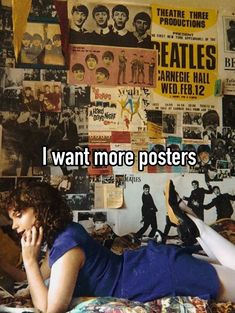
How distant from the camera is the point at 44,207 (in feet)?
4.09

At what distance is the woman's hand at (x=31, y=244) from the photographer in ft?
3.99

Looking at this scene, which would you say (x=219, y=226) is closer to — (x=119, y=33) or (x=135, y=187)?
(x=135, y=187)

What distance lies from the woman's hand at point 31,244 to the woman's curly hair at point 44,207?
2 centimetres

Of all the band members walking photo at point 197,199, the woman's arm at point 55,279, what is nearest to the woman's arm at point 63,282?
the woman's arm at point 55,279

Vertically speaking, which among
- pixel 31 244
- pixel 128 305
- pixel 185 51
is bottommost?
pixel 128 305

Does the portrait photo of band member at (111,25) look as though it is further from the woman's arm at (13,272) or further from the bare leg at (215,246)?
the woman's arm at (13,272)

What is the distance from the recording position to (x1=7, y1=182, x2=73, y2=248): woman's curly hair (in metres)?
1.23

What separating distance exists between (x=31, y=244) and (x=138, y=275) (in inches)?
11.8

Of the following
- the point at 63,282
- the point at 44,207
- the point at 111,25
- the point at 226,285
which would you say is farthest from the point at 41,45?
the point at 226,285

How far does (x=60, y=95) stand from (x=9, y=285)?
634 millimetres

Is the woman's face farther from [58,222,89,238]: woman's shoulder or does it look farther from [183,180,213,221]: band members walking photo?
[183,180,213,221]: band members walking photo

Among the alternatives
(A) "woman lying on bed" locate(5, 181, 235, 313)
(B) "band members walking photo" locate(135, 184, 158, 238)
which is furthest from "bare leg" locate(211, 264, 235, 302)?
(B) "band members walking photo" locate(135, 184, 158, 238)

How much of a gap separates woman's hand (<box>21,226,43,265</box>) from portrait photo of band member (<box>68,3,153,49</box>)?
2.27 ft

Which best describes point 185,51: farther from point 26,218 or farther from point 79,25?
point 26,218
